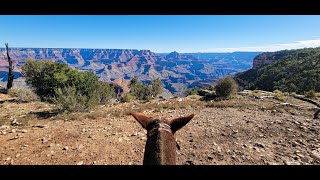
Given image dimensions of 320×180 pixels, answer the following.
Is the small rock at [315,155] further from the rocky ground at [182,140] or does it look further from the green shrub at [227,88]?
the green shrub at [227,88]

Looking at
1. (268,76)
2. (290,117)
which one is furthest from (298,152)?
(268,76)

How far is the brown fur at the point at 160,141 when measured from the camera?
119 centimetres

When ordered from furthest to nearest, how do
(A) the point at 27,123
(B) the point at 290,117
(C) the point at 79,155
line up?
1. (B) the point at 290,117
2. (A) the point at 27,123
3. (C) the point at 79,155

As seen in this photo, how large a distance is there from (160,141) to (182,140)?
4.85 metres

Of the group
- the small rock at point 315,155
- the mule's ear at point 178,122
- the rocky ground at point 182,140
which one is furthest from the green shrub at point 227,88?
the mule's ear at point 178,122

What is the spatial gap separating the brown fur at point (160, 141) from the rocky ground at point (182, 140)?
363 centimetres

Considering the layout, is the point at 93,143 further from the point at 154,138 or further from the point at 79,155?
the point at 154,138

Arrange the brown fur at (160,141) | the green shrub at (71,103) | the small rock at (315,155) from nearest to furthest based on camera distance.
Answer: the brown fur at (160,141), the small rock at (315,155), the green shrub at (71,103)

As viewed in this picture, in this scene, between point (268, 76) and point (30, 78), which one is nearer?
point (30, 78)

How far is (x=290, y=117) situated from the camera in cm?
796

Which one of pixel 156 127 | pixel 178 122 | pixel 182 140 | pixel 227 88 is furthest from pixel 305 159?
pixel 227 88
